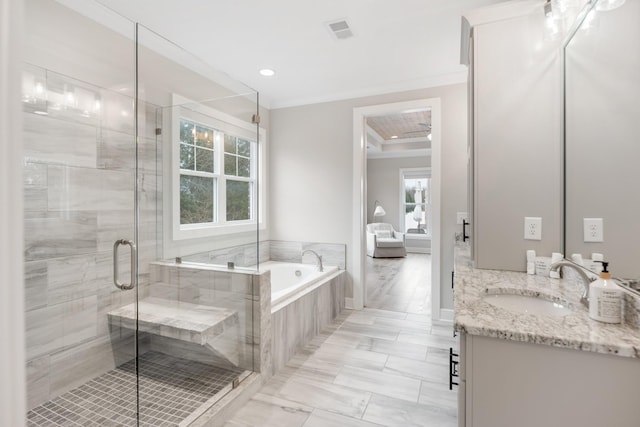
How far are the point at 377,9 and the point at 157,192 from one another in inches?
83.8

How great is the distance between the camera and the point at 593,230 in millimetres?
1460

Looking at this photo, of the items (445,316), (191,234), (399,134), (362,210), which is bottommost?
(445,316)

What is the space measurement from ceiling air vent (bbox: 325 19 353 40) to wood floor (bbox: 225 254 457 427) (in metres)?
2.59

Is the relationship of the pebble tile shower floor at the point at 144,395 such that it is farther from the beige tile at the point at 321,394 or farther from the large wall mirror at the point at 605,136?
the large wall mirror at the point at 605,136

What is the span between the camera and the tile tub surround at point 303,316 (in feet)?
8.10

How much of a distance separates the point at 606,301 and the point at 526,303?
1.26 feet

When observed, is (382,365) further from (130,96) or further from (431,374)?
(130,96)

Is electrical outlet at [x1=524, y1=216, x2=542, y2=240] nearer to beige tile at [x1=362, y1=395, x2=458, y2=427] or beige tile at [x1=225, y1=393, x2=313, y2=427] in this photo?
beige tile at [x1=362, y1=395, x2=458, y2=427]

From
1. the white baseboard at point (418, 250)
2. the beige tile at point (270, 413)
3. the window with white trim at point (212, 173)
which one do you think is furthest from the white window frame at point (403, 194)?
the beige tile at point (270, 413)

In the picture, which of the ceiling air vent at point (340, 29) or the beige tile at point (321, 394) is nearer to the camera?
the beige tile at point (321, 394)

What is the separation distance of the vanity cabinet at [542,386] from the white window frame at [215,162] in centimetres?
210

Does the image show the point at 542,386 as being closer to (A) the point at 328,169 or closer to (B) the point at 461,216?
(B) the point at 461,216

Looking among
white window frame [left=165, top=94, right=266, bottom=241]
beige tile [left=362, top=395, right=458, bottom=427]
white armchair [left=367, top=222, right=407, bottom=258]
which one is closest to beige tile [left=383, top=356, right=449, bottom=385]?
beige tile [left=362, top=395, right=458, bottom=427]

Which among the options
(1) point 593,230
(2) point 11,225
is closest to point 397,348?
(1) point 593,230
